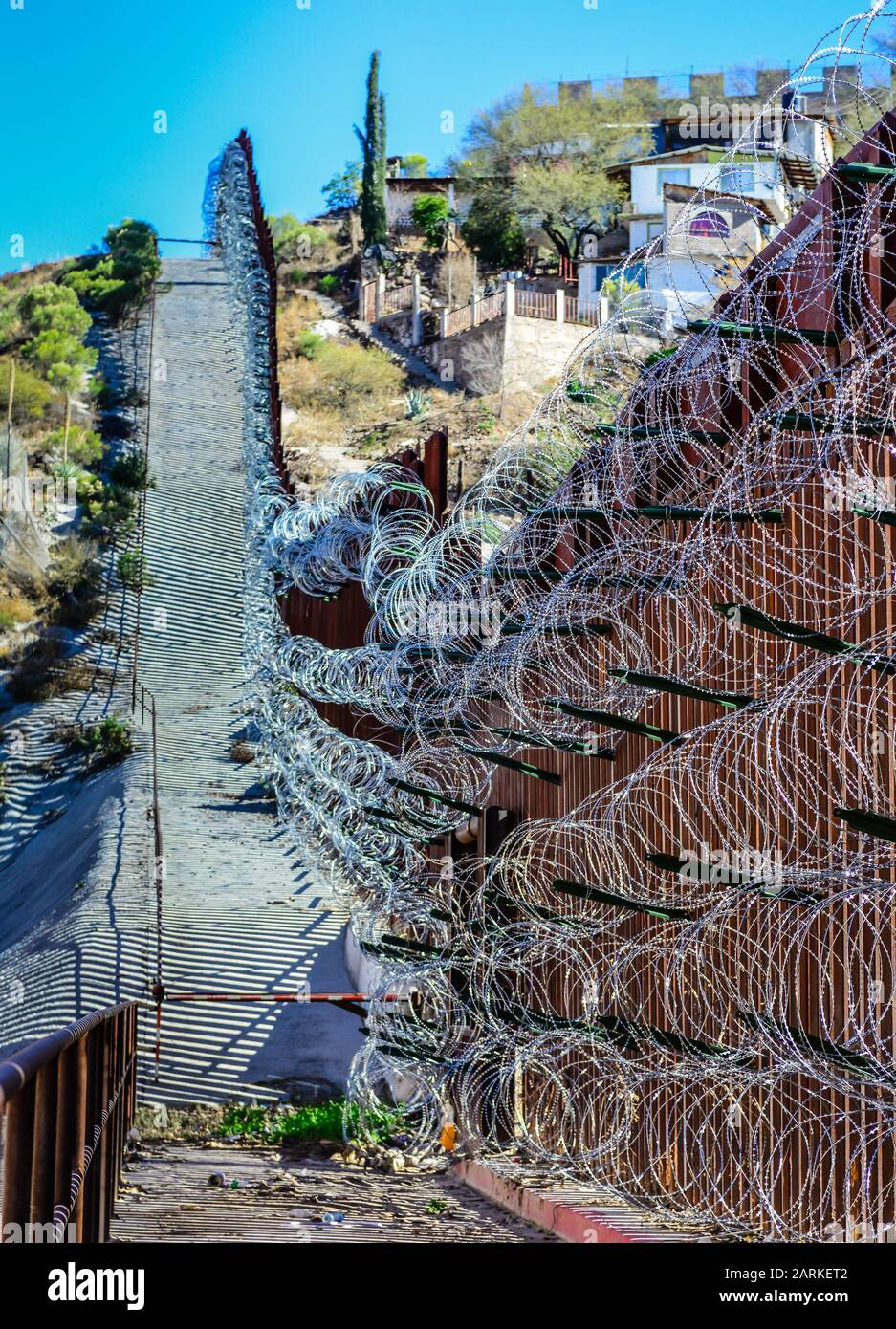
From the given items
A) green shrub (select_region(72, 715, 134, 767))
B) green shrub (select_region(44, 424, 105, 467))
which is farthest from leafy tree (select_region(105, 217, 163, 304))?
green shrub (select_region(72, 715, 134, 767))

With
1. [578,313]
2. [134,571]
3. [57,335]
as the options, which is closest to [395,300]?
[578,313]

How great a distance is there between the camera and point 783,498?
5.34m

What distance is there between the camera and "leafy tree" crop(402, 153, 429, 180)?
2574 inches

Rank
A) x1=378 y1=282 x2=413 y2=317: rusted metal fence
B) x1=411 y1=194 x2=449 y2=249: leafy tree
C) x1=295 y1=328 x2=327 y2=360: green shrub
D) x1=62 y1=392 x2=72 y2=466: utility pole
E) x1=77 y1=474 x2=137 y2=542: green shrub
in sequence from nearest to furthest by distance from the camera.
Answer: x1=77 y1=474 x2=137 y2=542: green shrub < x1=62 y1=392 x2=72 y2=466: utility pole < x1=295 y1=328 x2=327 y2=360: green shrub < x1=378 y1=282 x2=413 y2=317: rusted metal fence < x1=411 y1=194 x2=449 y2=249: leafy tree

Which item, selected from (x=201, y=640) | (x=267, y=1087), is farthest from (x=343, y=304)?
(x=267, y=1087)

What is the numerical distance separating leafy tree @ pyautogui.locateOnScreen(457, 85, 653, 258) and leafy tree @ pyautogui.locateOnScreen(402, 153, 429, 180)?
5.87m

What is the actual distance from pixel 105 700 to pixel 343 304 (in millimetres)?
25281

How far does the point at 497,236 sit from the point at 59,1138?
49180mm

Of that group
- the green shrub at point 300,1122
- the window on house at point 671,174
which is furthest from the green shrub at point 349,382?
the green shrub at point 300,1122

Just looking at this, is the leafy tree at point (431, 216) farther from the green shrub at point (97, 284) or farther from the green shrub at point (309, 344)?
the green shrub at point (97, 284)

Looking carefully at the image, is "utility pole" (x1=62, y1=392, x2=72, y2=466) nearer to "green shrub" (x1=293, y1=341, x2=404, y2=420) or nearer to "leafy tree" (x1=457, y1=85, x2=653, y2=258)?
"green shrub" (x1=293, y1=341, x2=404, y2=420)

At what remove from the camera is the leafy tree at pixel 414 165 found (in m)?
65.4

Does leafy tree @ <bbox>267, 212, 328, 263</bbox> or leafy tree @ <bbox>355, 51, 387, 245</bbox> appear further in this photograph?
leafy tree @ <bbox>267, 212, 328, 263</bbox>

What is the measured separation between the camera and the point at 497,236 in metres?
50.6
